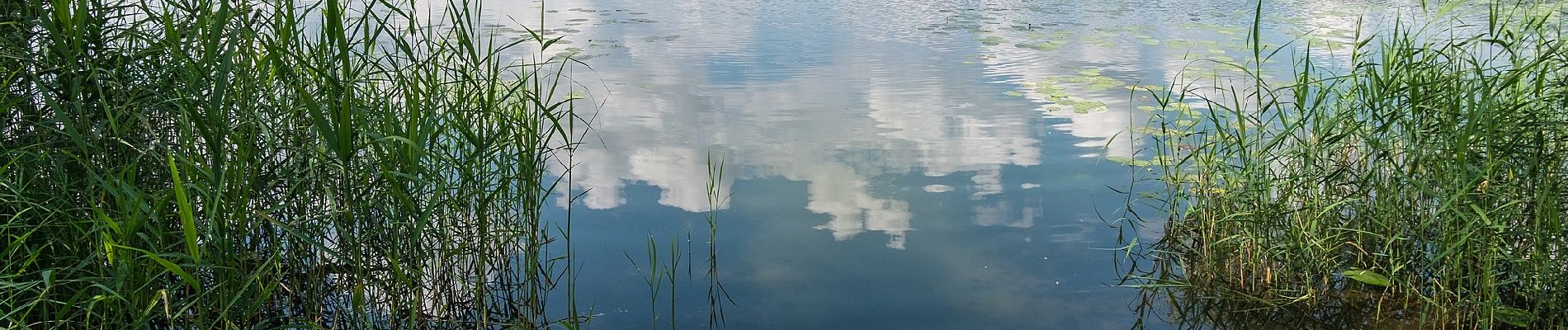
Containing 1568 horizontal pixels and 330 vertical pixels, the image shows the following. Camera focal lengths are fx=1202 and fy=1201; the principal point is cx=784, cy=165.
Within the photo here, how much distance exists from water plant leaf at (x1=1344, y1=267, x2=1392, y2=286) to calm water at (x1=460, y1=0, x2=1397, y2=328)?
1.56 ft

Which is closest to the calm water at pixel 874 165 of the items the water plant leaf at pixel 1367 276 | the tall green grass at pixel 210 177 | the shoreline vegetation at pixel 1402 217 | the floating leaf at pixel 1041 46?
the floating leaf at pixel 1041 46

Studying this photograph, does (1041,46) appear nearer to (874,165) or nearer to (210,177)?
(874,165)

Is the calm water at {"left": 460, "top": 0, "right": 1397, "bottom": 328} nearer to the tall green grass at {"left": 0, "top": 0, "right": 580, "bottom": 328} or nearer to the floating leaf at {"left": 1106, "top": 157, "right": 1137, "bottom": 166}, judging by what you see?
the floating leaf at {"left": 1106, "top": 157, "right": 1137, "bottom": 166}

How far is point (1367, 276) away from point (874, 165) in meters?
1.66

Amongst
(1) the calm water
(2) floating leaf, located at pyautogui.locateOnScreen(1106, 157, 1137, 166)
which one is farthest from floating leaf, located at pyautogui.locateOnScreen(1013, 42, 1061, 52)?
(2) floating leaf, located at pyautogui.locateOnScreen(1106, 157, 1137, 166)

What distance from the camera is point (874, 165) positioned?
154 inches

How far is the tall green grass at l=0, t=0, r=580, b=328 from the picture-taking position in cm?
184

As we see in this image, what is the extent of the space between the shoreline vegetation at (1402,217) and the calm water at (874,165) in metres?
0.22

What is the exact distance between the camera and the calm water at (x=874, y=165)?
283cm

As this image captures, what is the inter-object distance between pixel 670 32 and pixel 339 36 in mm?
5577

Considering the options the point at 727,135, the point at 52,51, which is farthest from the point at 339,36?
the point at 727,135

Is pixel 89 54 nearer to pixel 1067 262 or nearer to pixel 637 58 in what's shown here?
pixel 1067 262

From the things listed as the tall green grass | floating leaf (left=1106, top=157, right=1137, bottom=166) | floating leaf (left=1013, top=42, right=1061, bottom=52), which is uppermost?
the tall green grass

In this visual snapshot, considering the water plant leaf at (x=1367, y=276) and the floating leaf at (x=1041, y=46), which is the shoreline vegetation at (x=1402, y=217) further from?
the floating leaf at (x=1041, y=46)
